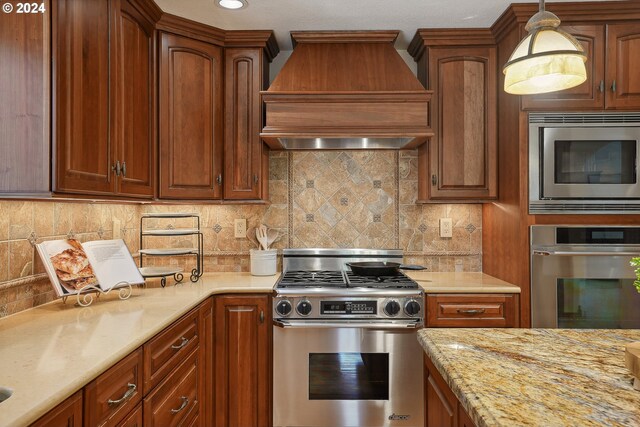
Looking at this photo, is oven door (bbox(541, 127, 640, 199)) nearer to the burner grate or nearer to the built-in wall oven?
the built-in wall oven

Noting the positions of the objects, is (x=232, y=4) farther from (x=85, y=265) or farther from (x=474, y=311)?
(x=474, y=311)

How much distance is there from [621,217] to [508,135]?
75 cm

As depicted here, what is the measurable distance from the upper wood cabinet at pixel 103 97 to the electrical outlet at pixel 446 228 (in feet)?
6.43

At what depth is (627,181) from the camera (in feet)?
7.12

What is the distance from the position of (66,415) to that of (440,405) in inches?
39.7

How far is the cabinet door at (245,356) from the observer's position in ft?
7.29

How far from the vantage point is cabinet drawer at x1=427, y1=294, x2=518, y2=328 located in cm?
224

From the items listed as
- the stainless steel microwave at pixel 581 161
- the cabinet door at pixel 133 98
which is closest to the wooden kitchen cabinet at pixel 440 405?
the stainless steel microwave at pixel 581 161

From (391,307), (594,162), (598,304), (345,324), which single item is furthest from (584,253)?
(345,324)

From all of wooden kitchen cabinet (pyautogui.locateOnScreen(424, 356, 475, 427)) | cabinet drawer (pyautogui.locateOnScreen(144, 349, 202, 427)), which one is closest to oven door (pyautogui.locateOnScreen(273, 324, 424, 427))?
cabinet drawer (pyautogui.locateOnScreen(144, 349, 202, 427))

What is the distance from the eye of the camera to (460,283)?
2398 mm

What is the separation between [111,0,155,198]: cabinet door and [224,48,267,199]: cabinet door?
0.45m

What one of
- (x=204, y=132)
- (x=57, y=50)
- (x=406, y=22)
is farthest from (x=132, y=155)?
(x=406, y=22)

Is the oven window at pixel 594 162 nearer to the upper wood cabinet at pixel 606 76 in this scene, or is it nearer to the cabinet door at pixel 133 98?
the upper wood cabinet at pixel 606 76
